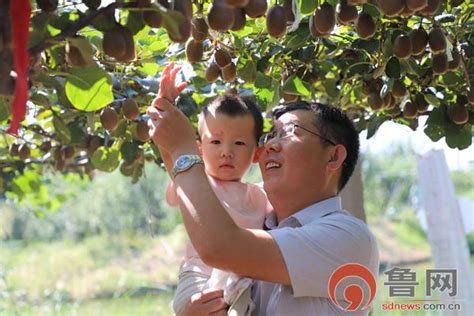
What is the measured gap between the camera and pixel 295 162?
6.12 ft

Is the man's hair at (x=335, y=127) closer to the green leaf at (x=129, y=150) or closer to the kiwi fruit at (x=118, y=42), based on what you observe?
the green leaf at (x=129, y=150)

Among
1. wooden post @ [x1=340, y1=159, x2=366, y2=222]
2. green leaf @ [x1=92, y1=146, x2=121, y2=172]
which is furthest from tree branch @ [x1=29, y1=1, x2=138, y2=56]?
wooden post @ [x1=340, y1=159, x2=366, y2=222]

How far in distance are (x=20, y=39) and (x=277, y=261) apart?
71 cm

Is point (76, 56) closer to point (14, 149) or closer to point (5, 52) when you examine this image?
point (5, 52)

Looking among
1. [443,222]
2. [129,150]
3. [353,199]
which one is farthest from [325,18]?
[443,222]

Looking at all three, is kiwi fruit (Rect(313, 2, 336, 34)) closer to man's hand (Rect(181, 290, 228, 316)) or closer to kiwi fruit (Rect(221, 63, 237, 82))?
kiwi fruit (Rect(221, 63, 237, 82))

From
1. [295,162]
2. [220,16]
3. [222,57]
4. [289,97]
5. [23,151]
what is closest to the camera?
[220,16]

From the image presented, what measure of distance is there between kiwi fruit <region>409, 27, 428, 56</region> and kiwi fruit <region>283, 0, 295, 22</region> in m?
0.32

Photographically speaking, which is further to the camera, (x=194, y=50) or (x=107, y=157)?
(x=107, y=157)

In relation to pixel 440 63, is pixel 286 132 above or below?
below

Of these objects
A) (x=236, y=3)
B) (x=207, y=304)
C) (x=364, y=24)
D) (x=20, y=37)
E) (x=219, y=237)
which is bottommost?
(x=207, y=304)

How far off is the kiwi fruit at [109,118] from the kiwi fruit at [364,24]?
62cm

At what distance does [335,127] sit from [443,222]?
2046mm

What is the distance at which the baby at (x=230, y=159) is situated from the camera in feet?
6.79
